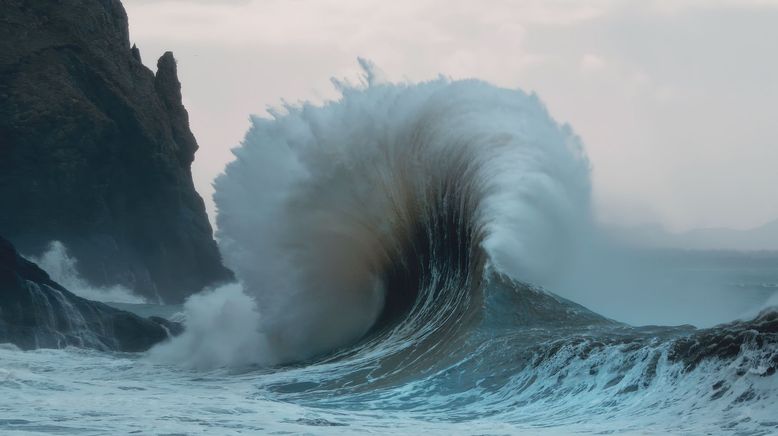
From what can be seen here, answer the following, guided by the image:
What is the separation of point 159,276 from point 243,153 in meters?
40.2

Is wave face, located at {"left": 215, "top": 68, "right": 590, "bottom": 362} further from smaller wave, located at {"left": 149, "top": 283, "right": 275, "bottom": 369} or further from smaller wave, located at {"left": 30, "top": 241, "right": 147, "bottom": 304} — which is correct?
smaller wave, located at {"left": 30, "top": 241, "right": 147, "bottom": 304}

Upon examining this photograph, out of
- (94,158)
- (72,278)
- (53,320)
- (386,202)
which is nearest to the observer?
(386,202)

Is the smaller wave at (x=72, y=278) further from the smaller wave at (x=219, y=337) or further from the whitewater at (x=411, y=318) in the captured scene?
the smaller wave at (x=219, y=337)

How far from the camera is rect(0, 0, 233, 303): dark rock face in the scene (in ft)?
193

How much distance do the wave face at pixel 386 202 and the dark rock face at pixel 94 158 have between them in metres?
37.9

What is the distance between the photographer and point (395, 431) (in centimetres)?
1047

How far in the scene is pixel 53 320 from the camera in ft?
82.4

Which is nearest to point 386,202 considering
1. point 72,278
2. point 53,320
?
point 53,320

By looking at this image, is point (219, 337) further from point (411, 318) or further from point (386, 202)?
point (411, 318)

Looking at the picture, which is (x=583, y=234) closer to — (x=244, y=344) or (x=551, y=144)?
(x=551, y=144)

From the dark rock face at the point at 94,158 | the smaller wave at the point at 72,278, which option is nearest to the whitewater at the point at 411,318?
the smaller wave at the point at 72,278

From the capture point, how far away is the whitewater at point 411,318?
1055 centimetres

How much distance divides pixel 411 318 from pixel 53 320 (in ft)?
36.2

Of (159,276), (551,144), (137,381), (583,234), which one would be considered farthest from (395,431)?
(159,276)
